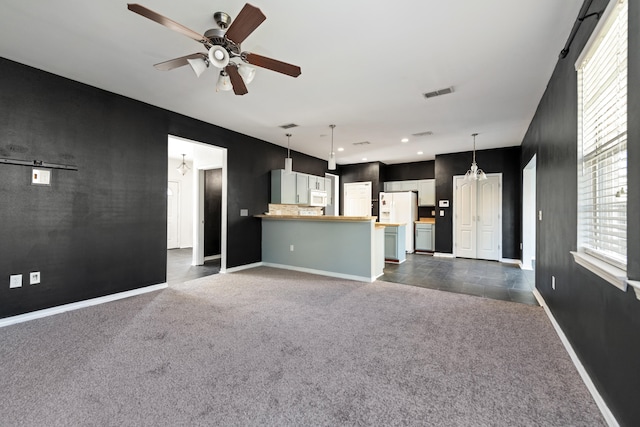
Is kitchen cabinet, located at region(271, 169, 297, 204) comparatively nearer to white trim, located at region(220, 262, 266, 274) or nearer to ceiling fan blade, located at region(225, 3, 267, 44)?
white trim, located at region(220, 262, 266, 274)

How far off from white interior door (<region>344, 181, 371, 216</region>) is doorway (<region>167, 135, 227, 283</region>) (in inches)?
143

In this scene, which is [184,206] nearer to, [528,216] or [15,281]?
[15,281]

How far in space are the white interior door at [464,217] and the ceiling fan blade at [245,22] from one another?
6.17 metres

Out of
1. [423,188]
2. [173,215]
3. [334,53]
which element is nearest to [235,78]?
[334,53]

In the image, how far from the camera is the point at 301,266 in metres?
5.21

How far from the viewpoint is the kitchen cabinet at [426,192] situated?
7.78 metres

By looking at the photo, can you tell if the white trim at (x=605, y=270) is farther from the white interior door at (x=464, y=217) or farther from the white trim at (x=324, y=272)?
the white interior door at (x=464, y=217)

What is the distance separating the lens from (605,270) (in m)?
1.49

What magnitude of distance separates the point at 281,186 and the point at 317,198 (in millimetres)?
1291

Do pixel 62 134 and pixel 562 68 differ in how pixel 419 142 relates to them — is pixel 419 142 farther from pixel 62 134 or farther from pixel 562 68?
pixel 62 134

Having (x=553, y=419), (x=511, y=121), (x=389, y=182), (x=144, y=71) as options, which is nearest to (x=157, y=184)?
(x=144, y=71)

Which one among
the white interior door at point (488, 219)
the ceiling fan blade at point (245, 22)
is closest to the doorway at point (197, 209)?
the ceiling fan blade at point (245, 22)

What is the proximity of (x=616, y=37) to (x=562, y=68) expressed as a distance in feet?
3.88

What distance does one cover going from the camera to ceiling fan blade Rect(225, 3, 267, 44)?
5.45ft
